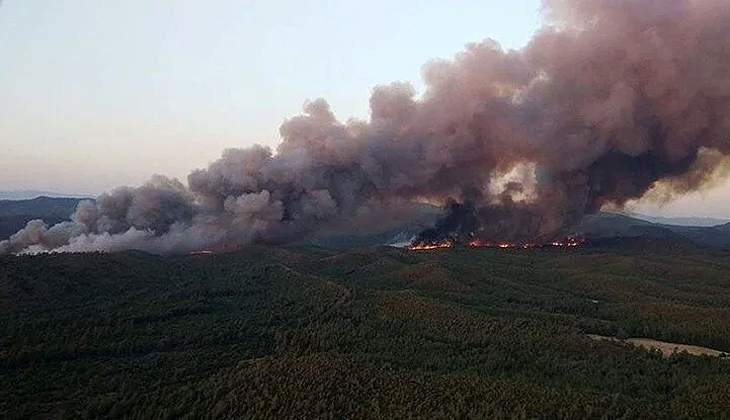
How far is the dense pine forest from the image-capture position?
33.2 meters

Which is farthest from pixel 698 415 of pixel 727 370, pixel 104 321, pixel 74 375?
pixel 104 321

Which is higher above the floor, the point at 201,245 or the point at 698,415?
the point at 201,245

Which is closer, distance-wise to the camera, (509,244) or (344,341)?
(344,341)

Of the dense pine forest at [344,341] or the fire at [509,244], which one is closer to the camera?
the dense pine forest at [344,341]

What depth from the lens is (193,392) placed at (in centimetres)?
3409

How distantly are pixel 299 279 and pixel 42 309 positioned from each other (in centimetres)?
2744

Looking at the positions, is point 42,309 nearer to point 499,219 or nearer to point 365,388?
point 365,388

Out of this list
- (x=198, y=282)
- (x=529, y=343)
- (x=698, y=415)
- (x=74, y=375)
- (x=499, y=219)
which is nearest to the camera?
(x=698, y=415)

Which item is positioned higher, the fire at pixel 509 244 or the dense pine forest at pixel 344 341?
the fire at pixel 509 244

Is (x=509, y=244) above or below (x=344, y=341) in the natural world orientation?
above

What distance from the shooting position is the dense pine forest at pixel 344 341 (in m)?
33.2

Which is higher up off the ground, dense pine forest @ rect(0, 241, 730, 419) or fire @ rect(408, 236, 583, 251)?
fire @ rect(408, 236, 583, 251)

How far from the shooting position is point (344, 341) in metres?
46.6

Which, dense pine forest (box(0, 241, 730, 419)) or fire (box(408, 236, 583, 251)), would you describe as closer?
dense pine forest (box(0, 241, 730, 419))
